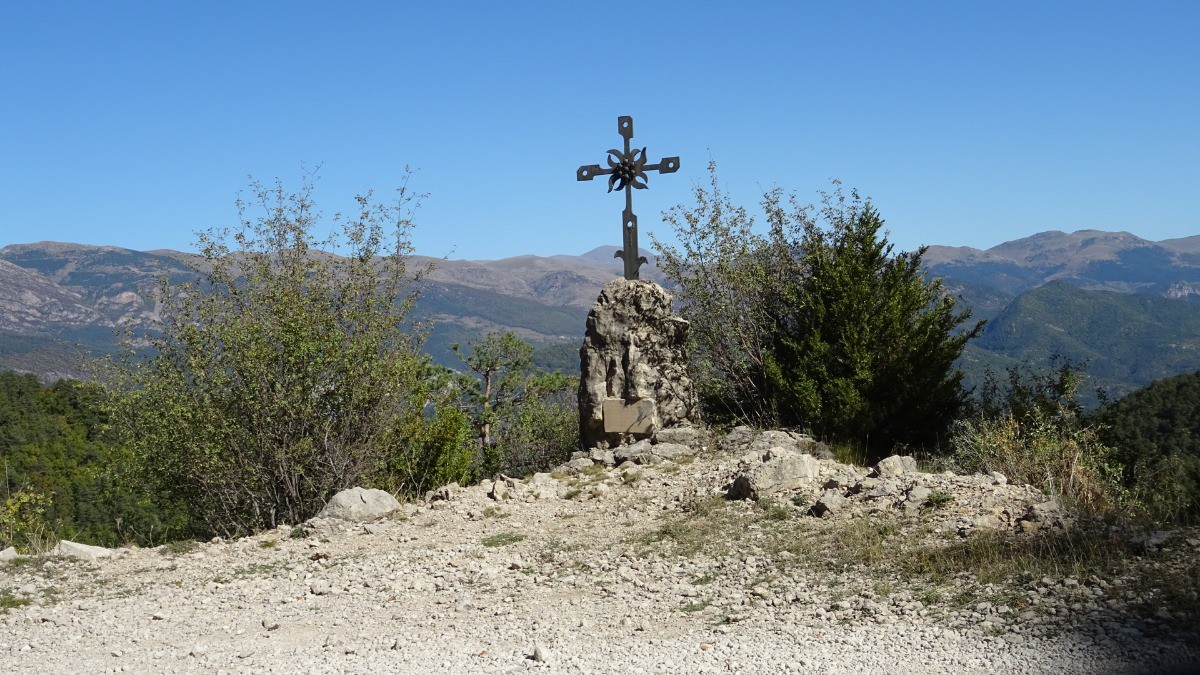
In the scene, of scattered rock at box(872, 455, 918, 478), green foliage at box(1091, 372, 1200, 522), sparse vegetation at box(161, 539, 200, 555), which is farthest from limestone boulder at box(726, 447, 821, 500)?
sparse vegetation at box(161, 539, 200, 555)

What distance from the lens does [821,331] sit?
14.1 meters

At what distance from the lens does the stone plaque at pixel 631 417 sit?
1405cm

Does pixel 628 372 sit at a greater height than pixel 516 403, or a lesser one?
greater

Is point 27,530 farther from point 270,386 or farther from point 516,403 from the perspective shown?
point 516,403

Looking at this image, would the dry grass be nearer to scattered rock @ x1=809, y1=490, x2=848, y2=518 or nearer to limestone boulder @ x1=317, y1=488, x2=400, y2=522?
scattered rock @ x1=809, y1=490, x2=848, y2=518

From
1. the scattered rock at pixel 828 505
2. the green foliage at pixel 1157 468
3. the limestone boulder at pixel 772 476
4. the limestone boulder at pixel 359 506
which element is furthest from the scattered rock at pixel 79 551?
the green foliage at pixel 1157 468

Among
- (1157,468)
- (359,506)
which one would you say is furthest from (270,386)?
(1157,468)

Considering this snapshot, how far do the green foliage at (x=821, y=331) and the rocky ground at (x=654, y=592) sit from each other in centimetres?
291

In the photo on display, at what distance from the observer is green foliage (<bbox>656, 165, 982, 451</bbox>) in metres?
13.6

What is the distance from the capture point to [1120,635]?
580cm

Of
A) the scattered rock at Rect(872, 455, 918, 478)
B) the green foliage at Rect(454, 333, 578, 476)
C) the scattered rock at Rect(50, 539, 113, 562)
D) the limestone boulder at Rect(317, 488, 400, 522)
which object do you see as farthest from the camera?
the green foliage at Rect(454, 333, 578, 476)

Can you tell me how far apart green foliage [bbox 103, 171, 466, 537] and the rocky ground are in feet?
6.55

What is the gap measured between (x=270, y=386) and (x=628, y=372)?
195 inches

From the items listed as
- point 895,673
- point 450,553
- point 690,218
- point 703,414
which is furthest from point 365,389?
point 895,673
